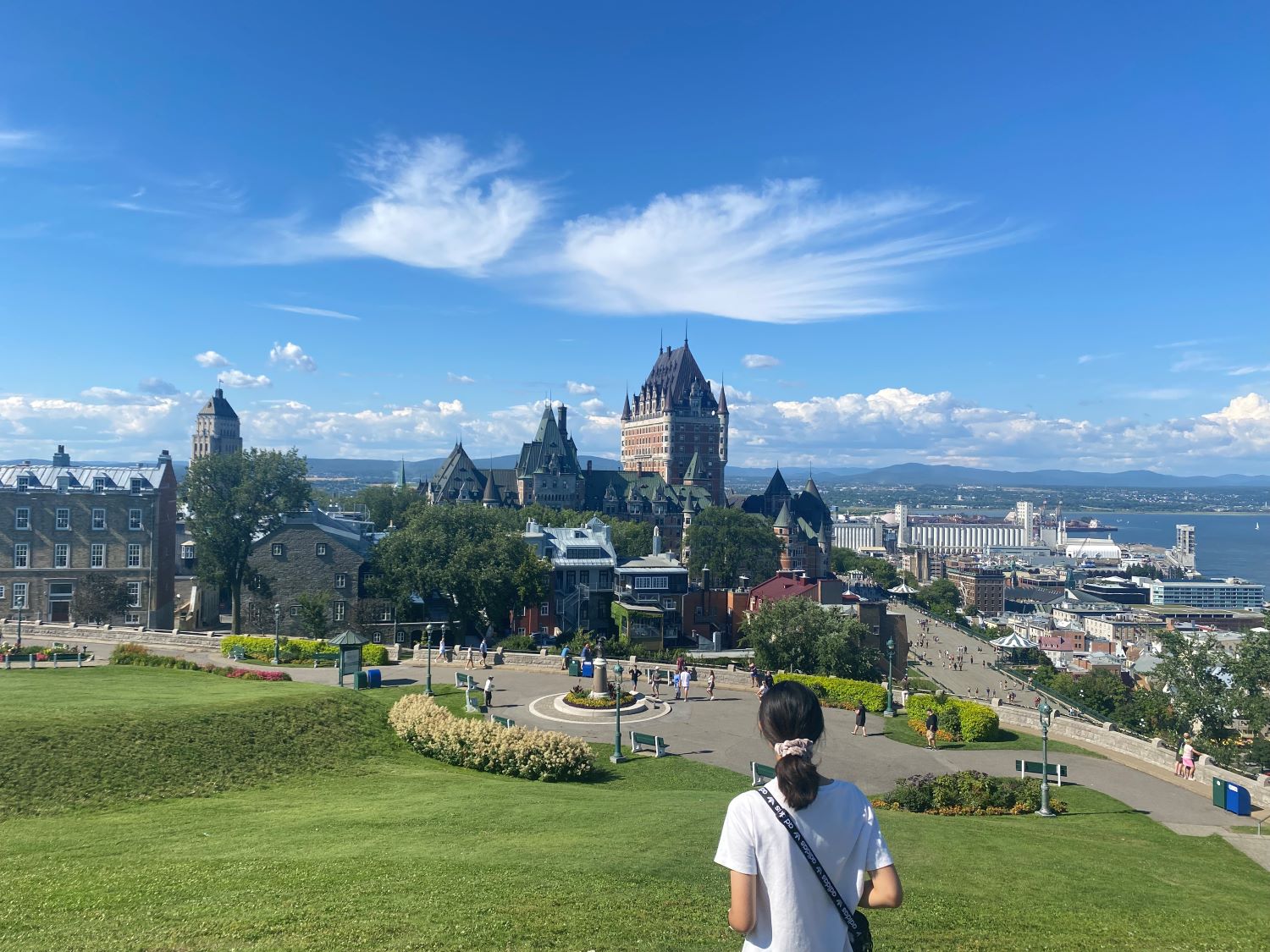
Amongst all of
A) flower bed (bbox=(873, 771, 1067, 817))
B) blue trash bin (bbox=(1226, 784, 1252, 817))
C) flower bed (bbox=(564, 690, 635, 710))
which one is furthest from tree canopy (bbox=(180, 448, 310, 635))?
blue trash bin (bbox=(1226, 784, 1252, 817))

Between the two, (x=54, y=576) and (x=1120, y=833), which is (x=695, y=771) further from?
(x=54, y=576)

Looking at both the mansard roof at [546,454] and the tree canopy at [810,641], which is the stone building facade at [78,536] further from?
the mansard roof at [546,454]

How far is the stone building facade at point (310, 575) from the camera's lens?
53.5 metres

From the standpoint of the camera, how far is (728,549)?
9600cm

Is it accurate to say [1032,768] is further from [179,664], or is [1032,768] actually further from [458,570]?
[458,570]

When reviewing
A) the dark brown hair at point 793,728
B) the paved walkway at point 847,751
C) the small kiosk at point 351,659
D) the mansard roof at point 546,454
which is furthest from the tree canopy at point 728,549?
the dark brown hair at point 793,728

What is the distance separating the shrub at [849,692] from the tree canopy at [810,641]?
25.2ft

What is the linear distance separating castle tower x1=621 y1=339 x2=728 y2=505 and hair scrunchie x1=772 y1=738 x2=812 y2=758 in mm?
142172

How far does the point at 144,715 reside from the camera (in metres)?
20.2

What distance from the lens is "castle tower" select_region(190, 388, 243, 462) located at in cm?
17350

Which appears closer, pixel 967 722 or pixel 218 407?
pixel 967 722

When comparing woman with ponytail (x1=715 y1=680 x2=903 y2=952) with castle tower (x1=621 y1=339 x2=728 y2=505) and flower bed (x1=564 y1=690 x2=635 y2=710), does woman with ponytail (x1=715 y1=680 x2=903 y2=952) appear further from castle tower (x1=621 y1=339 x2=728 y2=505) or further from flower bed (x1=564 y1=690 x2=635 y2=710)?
castle tower (x1=621 y1=339 x2=728 y2=505)

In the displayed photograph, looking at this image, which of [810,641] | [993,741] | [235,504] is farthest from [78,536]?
[993,741]

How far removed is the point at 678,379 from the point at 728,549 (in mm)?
69375
